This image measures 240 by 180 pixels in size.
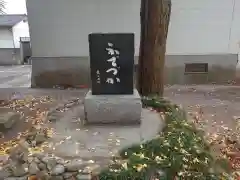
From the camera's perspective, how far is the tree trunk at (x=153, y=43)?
620cm

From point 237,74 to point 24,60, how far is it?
19880 millimetres

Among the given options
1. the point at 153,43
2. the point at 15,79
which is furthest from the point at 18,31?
the point at 153,43

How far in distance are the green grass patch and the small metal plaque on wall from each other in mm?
6311

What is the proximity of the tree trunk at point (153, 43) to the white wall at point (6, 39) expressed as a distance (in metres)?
20.6

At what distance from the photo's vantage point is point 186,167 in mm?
3670

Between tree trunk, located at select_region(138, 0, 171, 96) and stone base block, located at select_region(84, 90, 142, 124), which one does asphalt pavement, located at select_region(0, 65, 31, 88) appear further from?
stone base block, located at select_region(84, 90, 142, 124)

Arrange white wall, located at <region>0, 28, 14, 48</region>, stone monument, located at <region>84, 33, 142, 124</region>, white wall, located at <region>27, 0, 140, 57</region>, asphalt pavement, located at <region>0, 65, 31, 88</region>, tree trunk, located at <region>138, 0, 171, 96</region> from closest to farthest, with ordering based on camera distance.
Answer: stone monument, located at <region>84, 33, 142, 124</region> < tree trunk, located at <region>138, 0, 171, 96</region> < white wall, located at <region>27, 0, 140, 57</region> < asphalt pavement, located at <region>0, 65, 31, 88</region> < white wall, located at <region>0, 28, 14, 48</region>

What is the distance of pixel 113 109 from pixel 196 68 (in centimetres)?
667

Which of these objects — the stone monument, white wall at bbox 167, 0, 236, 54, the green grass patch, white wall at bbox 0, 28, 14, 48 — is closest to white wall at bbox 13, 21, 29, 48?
white wall at bbox 0, 28, 14, 48

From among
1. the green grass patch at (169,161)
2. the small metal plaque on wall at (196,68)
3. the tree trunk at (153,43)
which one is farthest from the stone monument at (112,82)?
the small metal plaque on wall at (196,68)

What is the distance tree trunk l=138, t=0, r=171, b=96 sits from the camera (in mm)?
6199

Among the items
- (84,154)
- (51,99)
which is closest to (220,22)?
(51,99)

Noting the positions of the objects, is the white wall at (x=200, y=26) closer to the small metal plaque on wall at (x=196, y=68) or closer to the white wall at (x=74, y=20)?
the small metal plaque on wall at (x=196, y=68)

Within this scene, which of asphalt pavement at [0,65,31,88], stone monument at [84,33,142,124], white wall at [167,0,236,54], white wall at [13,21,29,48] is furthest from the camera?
white wall at [13,21,29,48]
